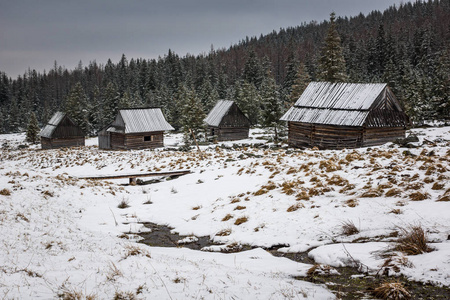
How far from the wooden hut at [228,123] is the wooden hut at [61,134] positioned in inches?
958

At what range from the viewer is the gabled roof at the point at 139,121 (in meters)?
43.5

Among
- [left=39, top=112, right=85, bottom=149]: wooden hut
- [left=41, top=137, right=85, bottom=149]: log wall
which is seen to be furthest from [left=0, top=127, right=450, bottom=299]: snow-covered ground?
[left=41, top=137, right=85, bottom=149]: log wall

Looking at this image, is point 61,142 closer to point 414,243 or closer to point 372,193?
point 372,193

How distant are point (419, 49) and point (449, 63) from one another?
153 feet

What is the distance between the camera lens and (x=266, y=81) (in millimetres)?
82062

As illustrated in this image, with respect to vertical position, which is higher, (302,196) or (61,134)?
(61,134)

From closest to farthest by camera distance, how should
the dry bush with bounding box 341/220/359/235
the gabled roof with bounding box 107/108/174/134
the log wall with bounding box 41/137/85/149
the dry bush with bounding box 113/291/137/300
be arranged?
the dry bush with bounding box 113/291/137/300, the dry bush with bounding box 341/220/359/235, the gabled roof with bounding box 107/108/174/134, the log wall with bounding box 41/137/85/149

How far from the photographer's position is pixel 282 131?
1709 inches

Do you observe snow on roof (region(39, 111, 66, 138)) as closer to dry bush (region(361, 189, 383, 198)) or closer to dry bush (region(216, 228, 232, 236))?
dry bush (region(216, 228, 232, 236))

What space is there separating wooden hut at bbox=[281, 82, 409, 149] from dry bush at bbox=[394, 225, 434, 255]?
71.9ft

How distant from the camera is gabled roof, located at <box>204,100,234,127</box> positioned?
5069 cm

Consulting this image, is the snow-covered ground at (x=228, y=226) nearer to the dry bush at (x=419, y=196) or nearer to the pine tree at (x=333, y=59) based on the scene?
the dry bush at (x=419, y=196)

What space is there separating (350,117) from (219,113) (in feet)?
89.9

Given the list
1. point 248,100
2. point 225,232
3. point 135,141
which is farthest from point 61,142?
A: point 225,232
